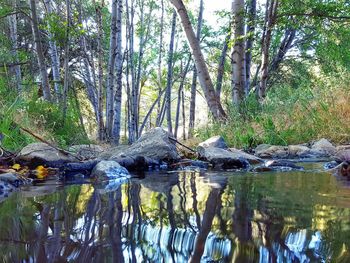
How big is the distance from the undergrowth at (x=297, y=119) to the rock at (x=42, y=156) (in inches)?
118

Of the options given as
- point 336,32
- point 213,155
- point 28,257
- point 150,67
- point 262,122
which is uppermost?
point 150,67

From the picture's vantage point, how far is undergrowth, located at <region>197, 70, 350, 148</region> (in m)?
4.46

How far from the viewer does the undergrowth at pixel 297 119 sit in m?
4.46

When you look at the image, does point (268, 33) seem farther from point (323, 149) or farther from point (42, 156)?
point (42, 156)

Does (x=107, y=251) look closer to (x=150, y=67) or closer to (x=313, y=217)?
(x=313, y=217)

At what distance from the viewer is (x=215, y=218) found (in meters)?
1.13

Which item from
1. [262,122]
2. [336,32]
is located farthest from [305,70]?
[262,122]

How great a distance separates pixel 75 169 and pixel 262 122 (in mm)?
3465

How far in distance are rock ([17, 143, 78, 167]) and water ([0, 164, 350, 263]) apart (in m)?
1.27

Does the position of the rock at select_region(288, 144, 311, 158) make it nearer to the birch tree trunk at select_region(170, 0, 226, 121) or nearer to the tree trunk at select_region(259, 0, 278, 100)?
the birch tree trunk at select_region(170, 0, 226, 121)

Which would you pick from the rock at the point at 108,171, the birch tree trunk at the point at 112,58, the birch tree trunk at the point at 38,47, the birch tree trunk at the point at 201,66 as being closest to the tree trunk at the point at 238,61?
the birch tree trunk at the point at 201,66

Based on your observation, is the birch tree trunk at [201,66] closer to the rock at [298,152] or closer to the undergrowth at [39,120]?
the undergrowth at [39,120]

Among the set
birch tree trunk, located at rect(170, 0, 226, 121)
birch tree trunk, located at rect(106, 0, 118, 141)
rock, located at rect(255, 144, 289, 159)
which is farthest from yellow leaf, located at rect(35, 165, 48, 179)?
birch tree trunk, located at rect(106, 0, 118, 141)

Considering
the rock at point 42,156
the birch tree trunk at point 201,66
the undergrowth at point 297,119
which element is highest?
the birch tree trunk at point 201,66
